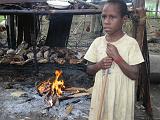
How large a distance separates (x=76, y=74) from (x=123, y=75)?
Result: 3618 mm

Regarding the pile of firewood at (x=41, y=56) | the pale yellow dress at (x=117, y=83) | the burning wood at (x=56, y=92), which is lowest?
the burning wood at (x=56, y=92)

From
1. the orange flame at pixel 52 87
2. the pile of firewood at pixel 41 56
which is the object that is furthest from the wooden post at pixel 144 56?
the pile of firewood at pixel 41 56

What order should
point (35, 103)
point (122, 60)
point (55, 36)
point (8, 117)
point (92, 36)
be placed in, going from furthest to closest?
point (92, 36) → point (55, 36) → point (35, 103) → point (8, 117) → point (122, 60)

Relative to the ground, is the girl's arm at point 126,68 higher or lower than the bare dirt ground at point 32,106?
higher

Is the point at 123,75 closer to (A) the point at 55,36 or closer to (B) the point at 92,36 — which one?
(A) the point at 55,36

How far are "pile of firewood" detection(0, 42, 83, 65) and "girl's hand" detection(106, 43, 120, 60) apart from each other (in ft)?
12.1

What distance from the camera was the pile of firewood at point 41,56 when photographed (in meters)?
6.77

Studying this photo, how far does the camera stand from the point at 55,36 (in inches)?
301

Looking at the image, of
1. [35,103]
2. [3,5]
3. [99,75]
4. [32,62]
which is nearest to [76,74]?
[32,62]

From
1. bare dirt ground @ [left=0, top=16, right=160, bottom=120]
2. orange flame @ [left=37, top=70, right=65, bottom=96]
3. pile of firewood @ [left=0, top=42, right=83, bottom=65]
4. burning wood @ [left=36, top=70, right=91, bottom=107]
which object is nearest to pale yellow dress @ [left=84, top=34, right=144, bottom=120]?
bare dirt ground @ [left=0, top=16, right=160, bottom=120]

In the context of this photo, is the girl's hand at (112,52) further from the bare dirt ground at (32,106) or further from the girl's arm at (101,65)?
the bare dirt ground at (32,106)

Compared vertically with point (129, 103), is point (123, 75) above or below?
above

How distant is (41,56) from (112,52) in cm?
406

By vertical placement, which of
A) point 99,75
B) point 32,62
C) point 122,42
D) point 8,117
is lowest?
point 8,117
